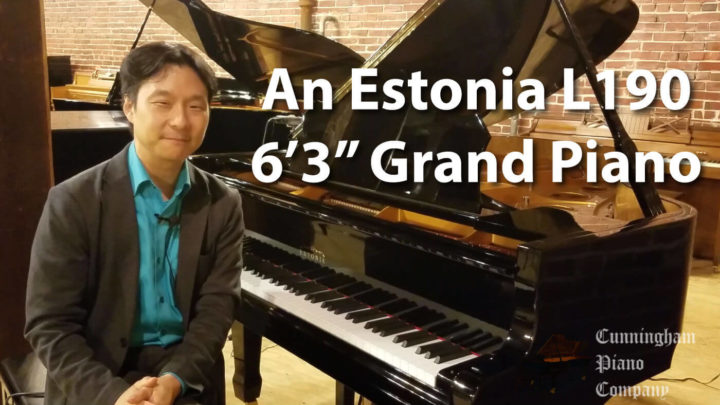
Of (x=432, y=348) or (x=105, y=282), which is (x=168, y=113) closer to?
(x=105, y=282)

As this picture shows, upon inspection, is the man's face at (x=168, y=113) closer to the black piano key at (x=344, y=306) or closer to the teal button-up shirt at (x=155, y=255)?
the teal button-up shirt at (x=155, y=255)

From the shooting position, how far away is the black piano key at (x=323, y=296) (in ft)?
6.24

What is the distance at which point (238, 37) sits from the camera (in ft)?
10.6

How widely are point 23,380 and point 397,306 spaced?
107cm

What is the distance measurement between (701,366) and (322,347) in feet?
8.28

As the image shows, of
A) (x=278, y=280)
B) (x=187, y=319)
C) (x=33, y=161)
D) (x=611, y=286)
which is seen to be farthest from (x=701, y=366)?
(x=33, y=161)

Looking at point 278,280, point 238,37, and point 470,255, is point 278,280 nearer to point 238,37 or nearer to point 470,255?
point 470,255

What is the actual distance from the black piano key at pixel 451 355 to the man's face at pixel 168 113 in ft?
2.63

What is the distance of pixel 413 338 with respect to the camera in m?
1.62

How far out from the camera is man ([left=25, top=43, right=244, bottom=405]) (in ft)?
4.76

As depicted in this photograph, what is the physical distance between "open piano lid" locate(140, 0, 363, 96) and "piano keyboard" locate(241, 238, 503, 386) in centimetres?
138

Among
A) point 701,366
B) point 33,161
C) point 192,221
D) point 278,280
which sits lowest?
point 701,366

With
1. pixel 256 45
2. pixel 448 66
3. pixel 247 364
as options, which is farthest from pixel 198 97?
pixel 256 45

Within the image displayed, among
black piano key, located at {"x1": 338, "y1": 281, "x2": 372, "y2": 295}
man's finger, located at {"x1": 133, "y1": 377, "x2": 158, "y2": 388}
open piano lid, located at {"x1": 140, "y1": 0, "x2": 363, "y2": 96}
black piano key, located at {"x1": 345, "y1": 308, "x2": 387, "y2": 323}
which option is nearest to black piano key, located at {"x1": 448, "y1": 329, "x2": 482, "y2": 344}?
black piano key, located at {"x1": 345, "y1": 308, "x2": 387, "y2": 323}
